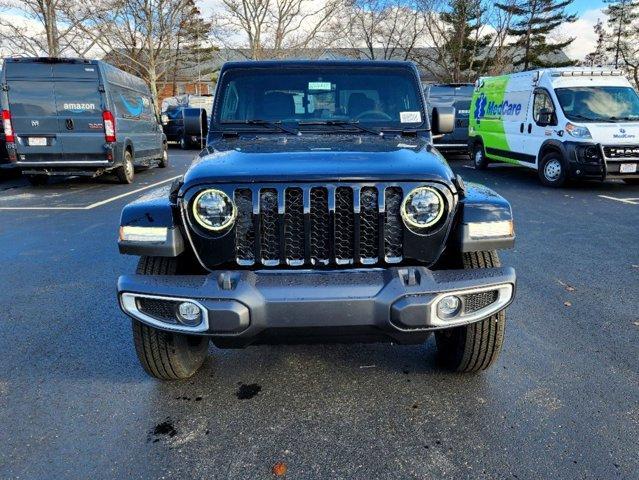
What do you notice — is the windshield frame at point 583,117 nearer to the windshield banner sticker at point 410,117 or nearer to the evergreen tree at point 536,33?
the windshield banner sticker at point 410,117

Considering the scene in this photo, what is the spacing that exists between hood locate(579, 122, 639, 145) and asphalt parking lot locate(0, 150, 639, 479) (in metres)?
5.72

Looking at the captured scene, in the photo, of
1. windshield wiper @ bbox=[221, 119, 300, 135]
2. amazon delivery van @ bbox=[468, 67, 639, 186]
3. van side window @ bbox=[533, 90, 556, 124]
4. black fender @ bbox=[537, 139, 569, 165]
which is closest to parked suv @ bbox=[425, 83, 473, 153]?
amazon delivery van @ bbox=[468, 67, 639, 186]

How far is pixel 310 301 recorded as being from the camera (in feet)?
7.25

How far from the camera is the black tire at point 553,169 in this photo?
1005cm

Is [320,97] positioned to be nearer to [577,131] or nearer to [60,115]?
[577,131]

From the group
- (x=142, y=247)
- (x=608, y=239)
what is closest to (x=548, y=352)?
(x=142, y=247)

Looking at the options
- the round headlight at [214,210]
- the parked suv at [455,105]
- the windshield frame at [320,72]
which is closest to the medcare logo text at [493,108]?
the parked suv at [455,105]

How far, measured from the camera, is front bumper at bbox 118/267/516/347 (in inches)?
87.4

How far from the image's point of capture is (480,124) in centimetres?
1344

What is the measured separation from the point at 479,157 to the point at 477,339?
39.0 feet

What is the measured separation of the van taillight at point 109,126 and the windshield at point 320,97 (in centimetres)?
735

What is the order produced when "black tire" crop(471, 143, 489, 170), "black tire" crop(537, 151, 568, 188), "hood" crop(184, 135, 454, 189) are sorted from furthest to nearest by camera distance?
"black tire" crop(471, 143, 489, 170) → "black tire" crop(537, 151, 568, 188) → "hood" crop(184, 135, 454, 189)

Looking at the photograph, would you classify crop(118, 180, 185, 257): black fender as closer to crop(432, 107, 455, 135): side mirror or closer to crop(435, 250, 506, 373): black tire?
crop(435, 250, 506, 373): black tire

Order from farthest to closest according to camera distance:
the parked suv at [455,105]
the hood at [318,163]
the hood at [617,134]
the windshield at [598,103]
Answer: the parked suv at [455,105] < the windshield at [598,103] < the hood at [617,134] < the hood at [318,163]
